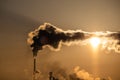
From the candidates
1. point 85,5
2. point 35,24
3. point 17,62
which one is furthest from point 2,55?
point 85,5

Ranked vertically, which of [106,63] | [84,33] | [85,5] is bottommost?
[106,63]

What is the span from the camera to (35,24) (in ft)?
18.0

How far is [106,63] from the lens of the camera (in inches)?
216

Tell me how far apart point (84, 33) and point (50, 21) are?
56 cm

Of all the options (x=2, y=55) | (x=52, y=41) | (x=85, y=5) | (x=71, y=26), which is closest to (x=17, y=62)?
(x=2, y=55)

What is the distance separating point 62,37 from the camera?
5637 millimetres

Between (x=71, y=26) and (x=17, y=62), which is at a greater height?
(x=71, y=26)

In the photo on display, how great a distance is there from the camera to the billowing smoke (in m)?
5.46

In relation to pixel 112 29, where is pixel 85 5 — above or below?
above

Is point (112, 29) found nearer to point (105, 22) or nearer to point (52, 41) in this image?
point (105, 22)

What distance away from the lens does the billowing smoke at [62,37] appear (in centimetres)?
546

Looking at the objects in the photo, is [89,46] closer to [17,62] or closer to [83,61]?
[83,61]

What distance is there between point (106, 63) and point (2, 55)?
64.3 inches

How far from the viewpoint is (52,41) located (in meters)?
5.70
